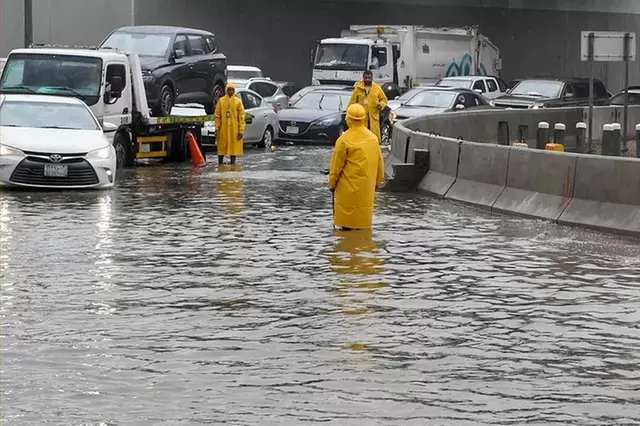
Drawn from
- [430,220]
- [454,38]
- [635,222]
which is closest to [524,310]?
[635,222]

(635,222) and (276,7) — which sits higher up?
(276,7)

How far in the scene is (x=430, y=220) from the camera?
62.1 ft

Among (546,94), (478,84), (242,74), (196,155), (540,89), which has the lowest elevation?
Answer: (196,155)

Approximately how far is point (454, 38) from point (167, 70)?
2110 cm

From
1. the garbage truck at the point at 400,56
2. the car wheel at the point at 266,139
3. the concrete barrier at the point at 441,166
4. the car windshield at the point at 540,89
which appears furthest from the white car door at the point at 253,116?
the concrete barrier at the point at 441,166

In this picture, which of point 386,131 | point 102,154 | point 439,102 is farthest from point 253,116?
point 102,154

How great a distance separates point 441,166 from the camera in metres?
22.7

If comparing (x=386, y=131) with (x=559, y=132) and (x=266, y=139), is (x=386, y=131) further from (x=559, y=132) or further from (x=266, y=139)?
(x=559, y=132)

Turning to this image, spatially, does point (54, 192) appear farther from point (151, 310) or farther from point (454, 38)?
point (454, 38)

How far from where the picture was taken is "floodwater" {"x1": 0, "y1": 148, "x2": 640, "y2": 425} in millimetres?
8281

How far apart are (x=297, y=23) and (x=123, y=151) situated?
31.6 meters

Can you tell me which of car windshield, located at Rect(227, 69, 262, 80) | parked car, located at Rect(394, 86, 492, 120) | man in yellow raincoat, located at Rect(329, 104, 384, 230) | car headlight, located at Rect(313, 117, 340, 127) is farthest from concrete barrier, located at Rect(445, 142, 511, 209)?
car windshield, located at Rect(227, 69, 262, 80)

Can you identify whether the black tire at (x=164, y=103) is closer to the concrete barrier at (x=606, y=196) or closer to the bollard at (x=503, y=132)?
the bollard at (x=503, y=132)

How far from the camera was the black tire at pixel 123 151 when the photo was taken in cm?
2816
